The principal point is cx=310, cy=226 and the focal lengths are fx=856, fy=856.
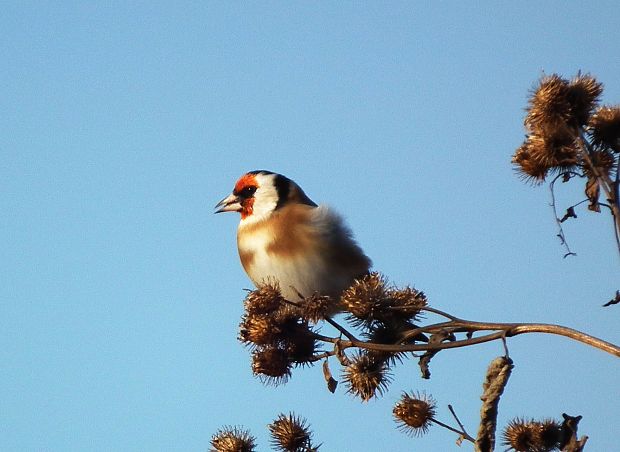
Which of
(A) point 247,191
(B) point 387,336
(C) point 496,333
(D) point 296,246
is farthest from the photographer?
(A) point 247,191

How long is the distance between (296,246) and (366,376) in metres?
2.00

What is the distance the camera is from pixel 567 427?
2.15 metres

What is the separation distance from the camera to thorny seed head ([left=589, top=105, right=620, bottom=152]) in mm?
2791

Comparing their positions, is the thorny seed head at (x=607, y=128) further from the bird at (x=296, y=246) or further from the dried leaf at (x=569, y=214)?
the bird at (x=296, y=246)

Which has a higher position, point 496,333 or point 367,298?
point 367,298

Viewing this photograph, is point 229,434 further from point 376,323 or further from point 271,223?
point 271,223

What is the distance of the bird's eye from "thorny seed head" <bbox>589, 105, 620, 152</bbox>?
8.84 feet

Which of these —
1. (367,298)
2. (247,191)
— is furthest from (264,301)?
(247,191)

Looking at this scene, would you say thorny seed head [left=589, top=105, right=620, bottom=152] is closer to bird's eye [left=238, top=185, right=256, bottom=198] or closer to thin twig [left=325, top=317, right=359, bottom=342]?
thin twig [left=325, top=317, right=359, bottom=342]

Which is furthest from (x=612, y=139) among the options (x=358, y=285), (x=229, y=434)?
(x=229, y=434)

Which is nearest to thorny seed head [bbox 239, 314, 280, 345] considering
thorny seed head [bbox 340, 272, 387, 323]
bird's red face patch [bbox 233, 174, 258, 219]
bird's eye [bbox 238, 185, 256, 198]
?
thorny seed head [bbox 340, 272, 387, 323]

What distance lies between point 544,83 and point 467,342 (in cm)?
126

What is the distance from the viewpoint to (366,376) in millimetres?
2809

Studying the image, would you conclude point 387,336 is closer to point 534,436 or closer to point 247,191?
point 534,436
